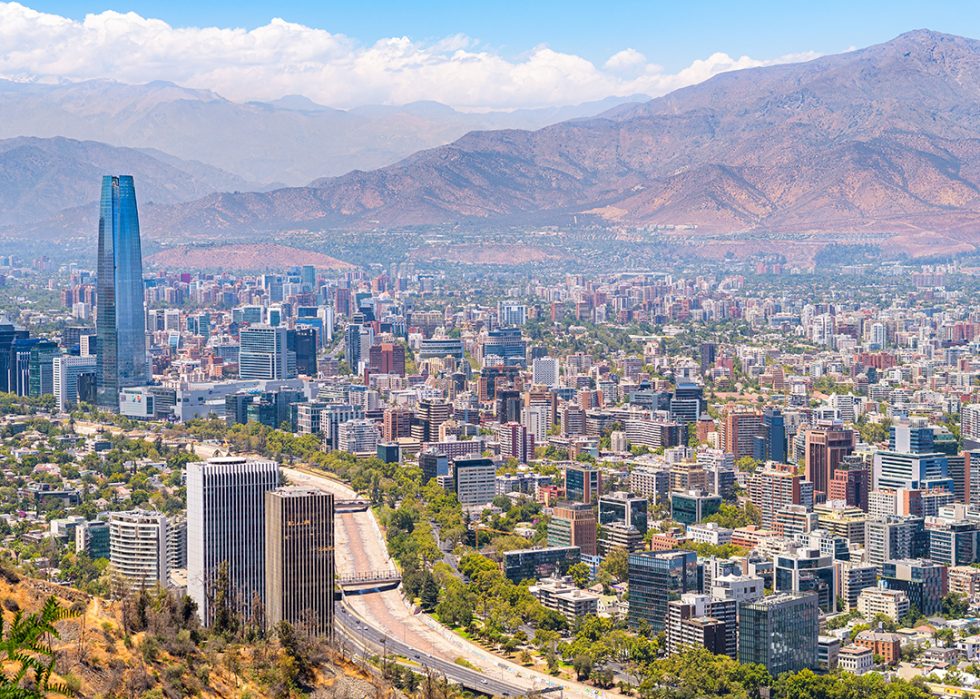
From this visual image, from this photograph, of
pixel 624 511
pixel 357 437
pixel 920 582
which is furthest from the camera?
pixel 357 437

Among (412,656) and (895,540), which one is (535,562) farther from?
(895,540)

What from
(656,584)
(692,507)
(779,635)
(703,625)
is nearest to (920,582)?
(656,584)

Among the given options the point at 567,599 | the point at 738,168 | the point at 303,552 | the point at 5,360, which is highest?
the point at 738,168

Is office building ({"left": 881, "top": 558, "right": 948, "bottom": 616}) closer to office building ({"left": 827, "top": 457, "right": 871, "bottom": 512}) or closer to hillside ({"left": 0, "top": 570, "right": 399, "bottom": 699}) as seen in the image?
office building ({"left": 827, "top": 457, "right": 871, "bottom": 512})

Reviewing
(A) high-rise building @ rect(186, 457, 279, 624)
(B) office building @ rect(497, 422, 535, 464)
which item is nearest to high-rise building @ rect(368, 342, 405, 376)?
(B) office building @ rect(497, 422, 535, 464)

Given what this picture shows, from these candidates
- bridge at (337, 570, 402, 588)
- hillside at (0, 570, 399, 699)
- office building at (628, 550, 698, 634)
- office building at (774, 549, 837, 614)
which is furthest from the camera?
bridge at (337, 570, 402, 588)

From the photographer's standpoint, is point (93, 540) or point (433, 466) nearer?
point (93, 540)
